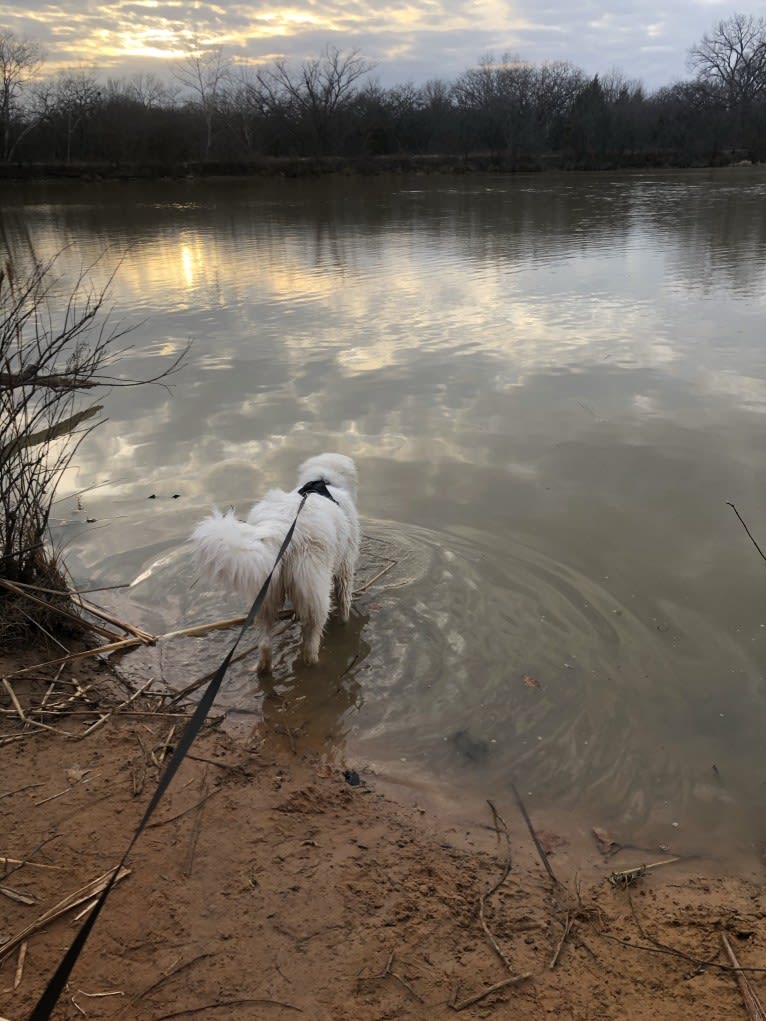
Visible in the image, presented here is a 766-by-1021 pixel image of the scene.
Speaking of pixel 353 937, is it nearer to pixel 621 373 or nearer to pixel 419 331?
pixel 621 373

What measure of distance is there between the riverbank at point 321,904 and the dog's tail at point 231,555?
3.03 ft

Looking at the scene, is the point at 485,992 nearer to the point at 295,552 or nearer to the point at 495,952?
the point at 495,952

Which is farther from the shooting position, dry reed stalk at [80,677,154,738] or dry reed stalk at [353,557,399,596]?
dry reed stalk at [353,557,399,596]

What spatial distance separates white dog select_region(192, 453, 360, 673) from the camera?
361 cm

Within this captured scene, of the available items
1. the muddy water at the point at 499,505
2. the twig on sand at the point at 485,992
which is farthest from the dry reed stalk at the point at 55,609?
the twig on sand at the point at 485,992

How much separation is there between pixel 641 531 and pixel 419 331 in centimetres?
702

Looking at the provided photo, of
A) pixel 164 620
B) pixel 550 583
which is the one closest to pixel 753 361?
pixel 550 583

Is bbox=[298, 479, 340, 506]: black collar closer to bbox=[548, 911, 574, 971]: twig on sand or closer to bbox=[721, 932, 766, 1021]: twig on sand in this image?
bbox=[548, 911, 574, 971]: twig on sand

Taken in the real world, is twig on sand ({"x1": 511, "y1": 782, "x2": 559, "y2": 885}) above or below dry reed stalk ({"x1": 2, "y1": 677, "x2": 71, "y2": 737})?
below

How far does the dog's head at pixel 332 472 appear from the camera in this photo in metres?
4.93

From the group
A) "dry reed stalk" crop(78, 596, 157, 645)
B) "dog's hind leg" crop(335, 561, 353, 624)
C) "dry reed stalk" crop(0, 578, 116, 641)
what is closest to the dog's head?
"dog's hind leg" crop(335, 561, 353, 624)

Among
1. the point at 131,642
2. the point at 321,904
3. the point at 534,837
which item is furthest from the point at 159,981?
the point at 131,642

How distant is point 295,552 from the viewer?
411 cm

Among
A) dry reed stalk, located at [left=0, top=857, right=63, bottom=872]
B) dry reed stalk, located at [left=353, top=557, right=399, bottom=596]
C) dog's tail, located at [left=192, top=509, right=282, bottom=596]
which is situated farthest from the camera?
dry reed stalk, located at [left=353, top=557, right=399, bottom=596]
